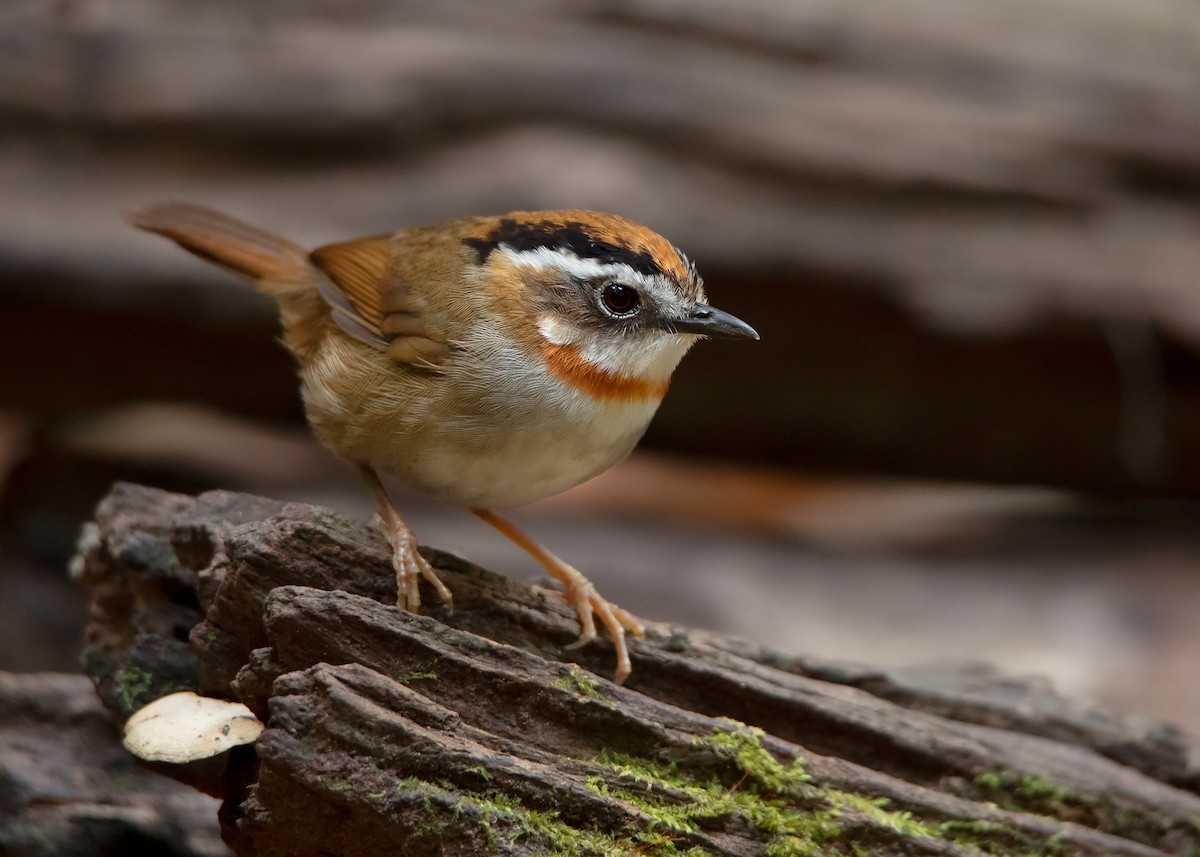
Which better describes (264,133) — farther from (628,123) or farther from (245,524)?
(245,524)

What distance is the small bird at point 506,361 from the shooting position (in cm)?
336

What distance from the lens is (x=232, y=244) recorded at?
4.28 meters

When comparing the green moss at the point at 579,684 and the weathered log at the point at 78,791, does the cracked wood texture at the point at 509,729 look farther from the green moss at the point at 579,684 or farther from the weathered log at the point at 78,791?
the weathered log at the point at 78,791

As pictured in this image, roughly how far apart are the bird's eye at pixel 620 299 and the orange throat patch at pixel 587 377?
19 centimetres

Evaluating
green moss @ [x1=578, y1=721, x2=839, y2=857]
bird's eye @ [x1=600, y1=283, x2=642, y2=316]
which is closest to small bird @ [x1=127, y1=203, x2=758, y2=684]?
bird's eye @ [x1=600, y1=283, x2=642, y2=316]

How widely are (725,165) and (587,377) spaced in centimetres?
316

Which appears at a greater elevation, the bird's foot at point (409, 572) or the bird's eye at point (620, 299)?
the bird's eye at point (620, 299)

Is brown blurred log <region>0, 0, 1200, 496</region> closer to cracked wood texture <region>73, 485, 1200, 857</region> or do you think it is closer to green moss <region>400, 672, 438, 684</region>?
cracked wood texture <region>73, 485, 1200, 857</region>

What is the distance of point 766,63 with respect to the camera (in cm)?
641

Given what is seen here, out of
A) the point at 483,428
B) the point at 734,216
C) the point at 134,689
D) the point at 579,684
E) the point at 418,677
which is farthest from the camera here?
the point at 734,216

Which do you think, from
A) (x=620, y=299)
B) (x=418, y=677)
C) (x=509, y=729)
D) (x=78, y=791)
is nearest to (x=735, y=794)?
(x=509, y=729)

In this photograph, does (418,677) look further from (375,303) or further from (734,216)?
(734,216)

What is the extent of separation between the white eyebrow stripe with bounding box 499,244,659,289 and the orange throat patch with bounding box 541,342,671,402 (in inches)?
10.0

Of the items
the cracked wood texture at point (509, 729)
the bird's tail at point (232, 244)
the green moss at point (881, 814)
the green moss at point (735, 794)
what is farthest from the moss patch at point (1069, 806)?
the bird's tail at point (232, 244)
